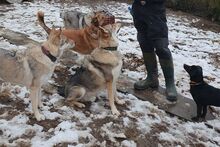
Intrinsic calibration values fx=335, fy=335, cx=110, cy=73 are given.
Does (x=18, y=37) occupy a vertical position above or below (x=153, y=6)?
below

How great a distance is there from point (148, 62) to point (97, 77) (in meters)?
1.13

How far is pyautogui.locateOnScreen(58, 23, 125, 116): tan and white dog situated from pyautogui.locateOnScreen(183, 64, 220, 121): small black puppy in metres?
1.05

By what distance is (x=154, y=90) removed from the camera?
5.33 metres

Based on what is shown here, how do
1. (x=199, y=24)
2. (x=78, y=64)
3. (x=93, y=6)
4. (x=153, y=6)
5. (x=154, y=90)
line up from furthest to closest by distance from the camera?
1. (x=93, y=6)
2. (x=199, y=24)
3. (x=78, y=64)
4. (x=154, y=90)
5. (x=153, y=6)

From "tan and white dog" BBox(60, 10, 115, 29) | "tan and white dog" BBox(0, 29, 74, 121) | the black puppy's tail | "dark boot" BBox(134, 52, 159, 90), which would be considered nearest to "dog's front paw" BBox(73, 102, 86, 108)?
the black puppy's tail

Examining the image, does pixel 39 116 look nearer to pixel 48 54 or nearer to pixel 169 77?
pixel 48 54

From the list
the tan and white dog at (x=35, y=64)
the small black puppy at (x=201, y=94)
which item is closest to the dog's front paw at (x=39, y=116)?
the tan and white dog at (x=35, y=64)

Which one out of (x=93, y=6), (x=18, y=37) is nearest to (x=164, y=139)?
(x=18, y=37)

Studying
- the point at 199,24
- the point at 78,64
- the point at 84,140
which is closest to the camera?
the point at 84,140

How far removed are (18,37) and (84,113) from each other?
325cm

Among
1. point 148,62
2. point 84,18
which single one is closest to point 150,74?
point 148,62

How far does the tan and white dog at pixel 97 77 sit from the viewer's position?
4453mm

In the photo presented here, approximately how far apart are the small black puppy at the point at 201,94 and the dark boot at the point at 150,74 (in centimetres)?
77

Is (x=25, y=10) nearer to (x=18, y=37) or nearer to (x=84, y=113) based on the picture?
(x=18, y=37)
